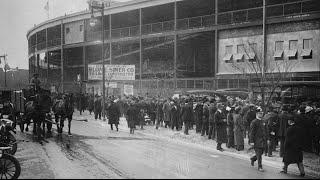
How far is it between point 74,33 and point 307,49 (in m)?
31.8

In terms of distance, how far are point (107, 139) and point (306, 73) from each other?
1775cm

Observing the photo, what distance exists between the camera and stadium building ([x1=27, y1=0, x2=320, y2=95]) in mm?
30516

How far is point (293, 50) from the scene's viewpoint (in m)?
30.3

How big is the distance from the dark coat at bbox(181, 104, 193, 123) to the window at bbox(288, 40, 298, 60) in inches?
505

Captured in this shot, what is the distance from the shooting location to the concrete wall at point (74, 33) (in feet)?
169

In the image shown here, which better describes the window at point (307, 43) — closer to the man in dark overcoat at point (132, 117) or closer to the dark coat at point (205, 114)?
the dark coat at point (205, 114)

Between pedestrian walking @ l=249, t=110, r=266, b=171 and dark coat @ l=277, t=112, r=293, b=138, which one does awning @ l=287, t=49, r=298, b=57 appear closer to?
dark coat @ l=277, t=112, r=293, b=138

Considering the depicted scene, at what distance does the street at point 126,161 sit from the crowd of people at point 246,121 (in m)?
0.91

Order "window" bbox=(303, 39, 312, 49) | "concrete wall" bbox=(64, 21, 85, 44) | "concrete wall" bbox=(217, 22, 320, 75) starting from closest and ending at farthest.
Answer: "concrete wall" bbox=(217, 22, 320, 75) < "window" bbox=(303, 39, 312, 49) < "concrete wall" bbox=(64, 21, 85, 44)

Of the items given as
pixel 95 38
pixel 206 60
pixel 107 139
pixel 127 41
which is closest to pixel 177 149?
pixel 107 139

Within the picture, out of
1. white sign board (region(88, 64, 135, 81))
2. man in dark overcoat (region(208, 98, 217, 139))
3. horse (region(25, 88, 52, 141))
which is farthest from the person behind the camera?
white sign board (region(88, 64, 135, 81))

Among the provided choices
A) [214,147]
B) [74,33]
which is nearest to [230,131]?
[214,147]

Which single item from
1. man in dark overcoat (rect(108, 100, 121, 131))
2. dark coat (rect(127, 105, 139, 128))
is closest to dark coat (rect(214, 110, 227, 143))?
dark coat (rect(127, 105, 139, 128))

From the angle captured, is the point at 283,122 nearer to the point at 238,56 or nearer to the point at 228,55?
the point at 238,56
